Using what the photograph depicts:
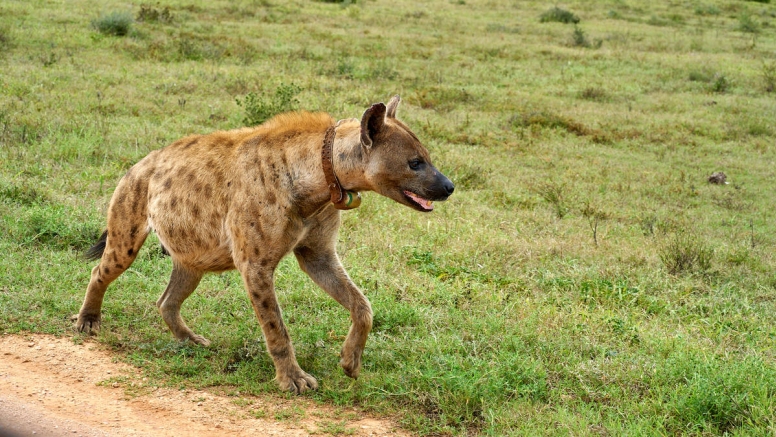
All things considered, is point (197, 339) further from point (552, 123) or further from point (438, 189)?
point (552, 123)

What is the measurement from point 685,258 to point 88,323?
4471 millimetres

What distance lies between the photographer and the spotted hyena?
4324 millimetres

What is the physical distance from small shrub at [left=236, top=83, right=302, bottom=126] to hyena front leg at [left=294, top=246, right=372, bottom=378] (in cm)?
550

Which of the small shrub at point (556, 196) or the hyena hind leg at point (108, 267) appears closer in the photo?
the hyena hind leg at point (108, 267)

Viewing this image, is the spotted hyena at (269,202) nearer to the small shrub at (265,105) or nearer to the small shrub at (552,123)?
the small shrub at (265,105)

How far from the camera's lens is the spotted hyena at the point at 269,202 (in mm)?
4324

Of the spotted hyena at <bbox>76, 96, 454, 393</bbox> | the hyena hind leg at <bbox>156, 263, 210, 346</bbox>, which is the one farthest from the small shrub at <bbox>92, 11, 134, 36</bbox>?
the hyena hind leg at <bbox>156, 263, 210, 346</bbox>

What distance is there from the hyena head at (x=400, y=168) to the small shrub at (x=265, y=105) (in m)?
5.88

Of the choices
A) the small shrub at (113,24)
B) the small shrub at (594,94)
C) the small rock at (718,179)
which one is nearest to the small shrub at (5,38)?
the small shrub at (113,24)

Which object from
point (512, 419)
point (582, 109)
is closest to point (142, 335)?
point (512, 419)

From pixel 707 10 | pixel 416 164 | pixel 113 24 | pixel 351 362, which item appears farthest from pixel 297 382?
pixel 707 10

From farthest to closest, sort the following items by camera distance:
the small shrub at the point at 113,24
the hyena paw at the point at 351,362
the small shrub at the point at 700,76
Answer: the small shrub at the point at 700,76, the small shrub at the point at 113,24, the hyena paw at the point at 351,362

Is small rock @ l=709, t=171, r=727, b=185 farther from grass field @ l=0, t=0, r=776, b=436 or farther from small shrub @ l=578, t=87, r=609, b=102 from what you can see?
small shrub @ l=578, t=87, r=609, b=102

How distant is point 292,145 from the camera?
4598 mm
